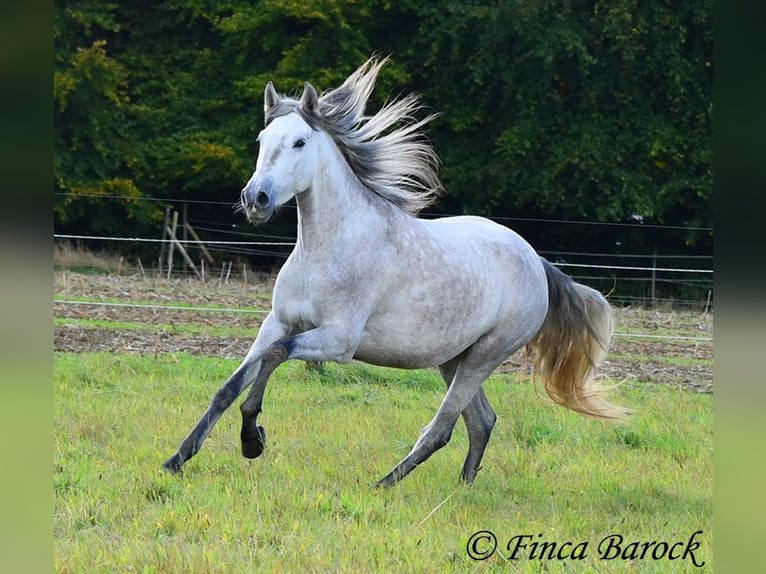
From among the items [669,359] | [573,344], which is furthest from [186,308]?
[573,344]

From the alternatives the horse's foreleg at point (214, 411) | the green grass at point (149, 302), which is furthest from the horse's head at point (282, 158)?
the green grass at point (149, 302)

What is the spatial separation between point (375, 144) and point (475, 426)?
1.72 m

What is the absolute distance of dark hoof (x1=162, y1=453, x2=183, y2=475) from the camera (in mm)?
4592

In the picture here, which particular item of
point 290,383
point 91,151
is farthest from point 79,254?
point 290,383

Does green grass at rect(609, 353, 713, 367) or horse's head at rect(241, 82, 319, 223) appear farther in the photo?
green grass at rect(609, 353, 713, 367)

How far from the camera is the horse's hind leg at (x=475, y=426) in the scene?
5.39 metres

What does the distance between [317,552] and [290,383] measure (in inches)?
180

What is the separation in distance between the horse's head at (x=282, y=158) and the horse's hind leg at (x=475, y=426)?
164cm

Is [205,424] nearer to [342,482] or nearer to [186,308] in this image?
[342,482]

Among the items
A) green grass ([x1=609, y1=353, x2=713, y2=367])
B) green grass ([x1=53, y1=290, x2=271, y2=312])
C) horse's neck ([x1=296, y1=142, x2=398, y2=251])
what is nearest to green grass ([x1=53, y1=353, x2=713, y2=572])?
horse's neck ([x1=296, y1=142, x2=398, y2=251])

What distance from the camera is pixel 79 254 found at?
61.9ft

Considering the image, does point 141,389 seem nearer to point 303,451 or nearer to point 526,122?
point 303,451

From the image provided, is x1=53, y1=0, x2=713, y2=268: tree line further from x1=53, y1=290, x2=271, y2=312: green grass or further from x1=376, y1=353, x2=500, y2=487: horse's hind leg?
x1=376, y1=353, x2=500, y2=487: horse's hind leg

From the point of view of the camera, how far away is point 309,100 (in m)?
4.80
